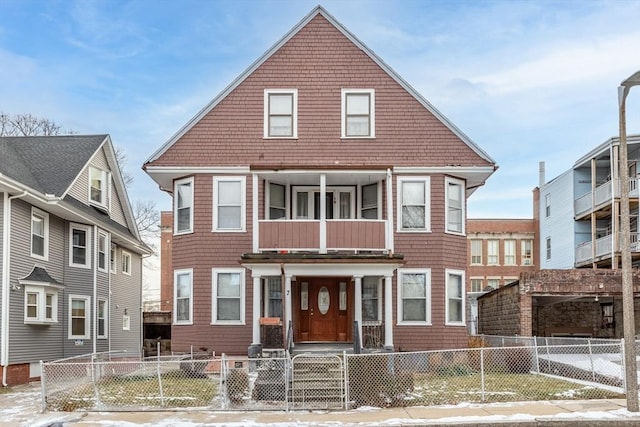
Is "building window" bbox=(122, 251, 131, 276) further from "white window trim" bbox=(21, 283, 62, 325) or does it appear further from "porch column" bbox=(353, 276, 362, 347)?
"porch column" bbox=(353, 276, 362, 347)

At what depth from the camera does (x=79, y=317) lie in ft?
83.7

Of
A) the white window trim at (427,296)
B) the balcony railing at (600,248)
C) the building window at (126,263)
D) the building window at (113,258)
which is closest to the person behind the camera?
the white window trim at (427,296)

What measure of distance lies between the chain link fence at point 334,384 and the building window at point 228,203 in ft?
14.2

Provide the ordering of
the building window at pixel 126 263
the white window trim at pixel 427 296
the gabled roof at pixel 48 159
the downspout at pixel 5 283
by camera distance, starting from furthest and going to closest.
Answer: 1. the building window at pixel 126 263
2. the gabled roof at pixel 48 159
3. the white window trim at pixel 427 296
4. the downspout at pixel 5 283

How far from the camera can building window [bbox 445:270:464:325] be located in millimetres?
22078

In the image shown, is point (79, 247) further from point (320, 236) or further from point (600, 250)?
point (600, 250)

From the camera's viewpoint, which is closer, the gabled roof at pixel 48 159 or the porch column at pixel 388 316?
the porch column at pixel 388 316

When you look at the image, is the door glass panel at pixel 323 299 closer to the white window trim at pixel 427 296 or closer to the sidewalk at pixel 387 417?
the white window trim at pixel 427 296

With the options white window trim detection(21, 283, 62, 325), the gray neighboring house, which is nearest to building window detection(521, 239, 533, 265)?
the gray neighboring house

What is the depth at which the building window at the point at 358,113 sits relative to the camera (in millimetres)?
22609

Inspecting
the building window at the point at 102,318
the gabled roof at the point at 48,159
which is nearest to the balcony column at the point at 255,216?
the gabled roof at the point at 48,159

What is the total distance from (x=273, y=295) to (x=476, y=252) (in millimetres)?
33582

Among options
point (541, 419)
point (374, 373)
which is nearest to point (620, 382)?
point (541, 419)

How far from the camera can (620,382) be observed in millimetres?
16797
